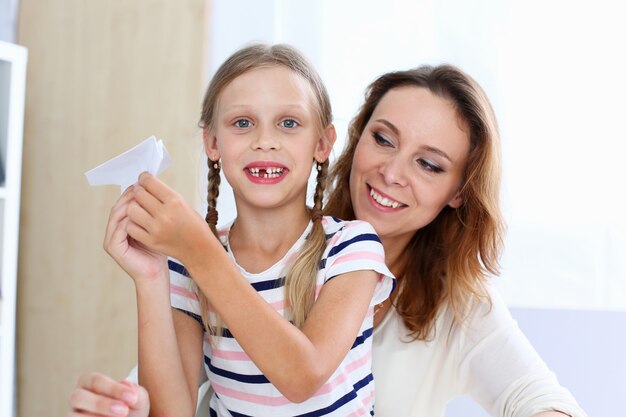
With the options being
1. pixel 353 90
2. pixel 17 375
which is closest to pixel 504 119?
pixel 353 90

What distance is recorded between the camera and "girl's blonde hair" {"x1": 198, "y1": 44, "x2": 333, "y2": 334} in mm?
1273

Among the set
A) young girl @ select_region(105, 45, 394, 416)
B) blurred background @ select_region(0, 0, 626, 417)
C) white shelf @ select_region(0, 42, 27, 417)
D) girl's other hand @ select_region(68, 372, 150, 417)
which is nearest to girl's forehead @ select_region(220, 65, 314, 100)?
young girl @ select_region(105, 45, 394, 416)

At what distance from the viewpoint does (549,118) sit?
245 centimetres

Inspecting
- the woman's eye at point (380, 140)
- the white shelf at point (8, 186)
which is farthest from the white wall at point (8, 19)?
the woman's eye at point (380, 140)

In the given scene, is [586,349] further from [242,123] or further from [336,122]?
[242,123]

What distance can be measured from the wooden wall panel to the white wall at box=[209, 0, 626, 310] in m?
0.67

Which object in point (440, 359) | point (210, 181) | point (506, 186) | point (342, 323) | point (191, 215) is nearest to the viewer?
point (191, 215)

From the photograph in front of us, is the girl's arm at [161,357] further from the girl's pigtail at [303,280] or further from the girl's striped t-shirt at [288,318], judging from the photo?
the girl's pigtail at [303,280]

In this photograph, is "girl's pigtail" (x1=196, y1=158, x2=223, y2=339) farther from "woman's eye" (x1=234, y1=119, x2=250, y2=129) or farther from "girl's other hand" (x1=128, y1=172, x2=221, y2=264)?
"girl's other hand" (x1=128, y1=172, x2=221, y2=264)

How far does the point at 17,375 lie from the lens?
2.93 m

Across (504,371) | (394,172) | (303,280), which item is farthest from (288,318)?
(504,371)

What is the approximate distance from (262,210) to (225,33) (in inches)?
60.1

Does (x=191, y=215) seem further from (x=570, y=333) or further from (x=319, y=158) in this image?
(x=570, y=333)

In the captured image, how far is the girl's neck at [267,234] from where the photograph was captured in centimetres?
135
